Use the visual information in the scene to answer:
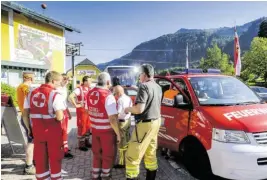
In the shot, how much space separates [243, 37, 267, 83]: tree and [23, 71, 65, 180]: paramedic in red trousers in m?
41.9

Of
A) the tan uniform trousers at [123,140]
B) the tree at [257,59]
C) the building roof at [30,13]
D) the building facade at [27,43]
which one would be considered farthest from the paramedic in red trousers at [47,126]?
the tree at [257,59]

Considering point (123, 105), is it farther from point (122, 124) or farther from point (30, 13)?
point (30, 13)

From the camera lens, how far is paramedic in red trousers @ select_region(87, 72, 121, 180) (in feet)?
13.4

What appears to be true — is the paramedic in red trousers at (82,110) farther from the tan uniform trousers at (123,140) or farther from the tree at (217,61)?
the tree at (217,61)

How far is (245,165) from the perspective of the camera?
355 centimetres

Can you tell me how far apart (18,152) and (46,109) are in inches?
129

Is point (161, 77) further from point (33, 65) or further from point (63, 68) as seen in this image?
point (63, 68)

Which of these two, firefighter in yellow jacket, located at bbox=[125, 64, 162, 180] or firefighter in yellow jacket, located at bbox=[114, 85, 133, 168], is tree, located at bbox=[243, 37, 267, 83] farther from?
firefighter in yellow jacket, located at bbox=[125, 64, 162, 180]

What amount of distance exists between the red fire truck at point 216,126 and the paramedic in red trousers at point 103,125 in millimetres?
1267

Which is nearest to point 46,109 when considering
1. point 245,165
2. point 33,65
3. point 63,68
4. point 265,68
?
point 245,165

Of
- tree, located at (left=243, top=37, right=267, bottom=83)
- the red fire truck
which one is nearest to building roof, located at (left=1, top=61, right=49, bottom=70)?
the red fire truck

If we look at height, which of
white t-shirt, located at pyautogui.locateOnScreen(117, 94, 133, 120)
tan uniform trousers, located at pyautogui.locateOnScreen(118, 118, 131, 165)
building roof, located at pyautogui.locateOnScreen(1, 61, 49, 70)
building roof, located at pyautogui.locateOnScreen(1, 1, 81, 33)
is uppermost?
building roof, located at pyautogui.locateOnScreen(1, 1, 81, 33)

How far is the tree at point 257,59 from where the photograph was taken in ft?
130

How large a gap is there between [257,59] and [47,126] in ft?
138
